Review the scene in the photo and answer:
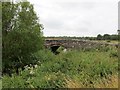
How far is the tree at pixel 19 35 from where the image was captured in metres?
24.4

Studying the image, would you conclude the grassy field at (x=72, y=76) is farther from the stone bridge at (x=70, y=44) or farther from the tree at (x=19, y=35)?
the stone bridge at (x=70, y=44)

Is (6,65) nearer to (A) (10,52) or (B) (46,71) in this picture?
(A) (10,52)

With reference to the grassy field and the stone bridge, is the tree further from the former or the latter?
the stone bridge

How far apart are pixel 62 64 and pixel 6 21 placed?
573 centimetres

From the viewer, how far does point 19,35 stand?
24438 mm

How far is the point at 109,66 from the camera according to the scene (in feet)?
56.6

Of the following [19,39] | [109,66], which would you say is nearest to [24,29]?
[19,39]

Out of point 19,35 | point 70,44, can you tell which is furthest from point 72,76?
point 70,44

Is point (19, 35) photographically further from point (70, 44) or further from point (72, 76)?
point (70, 44)

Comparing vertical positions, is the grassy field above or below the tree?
below

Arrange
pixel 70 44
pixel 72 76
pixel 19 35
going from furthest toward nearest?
pixel 70 44 → pixel 19 35 → pixel 72 76

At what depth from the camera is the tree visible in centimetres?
2438

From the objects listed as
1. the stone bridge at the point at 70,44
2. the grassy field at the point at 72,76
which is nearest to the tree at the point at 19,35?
the grassy field at the point at 72,76

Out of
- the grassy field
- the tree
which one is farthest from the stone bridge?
the grassy field
